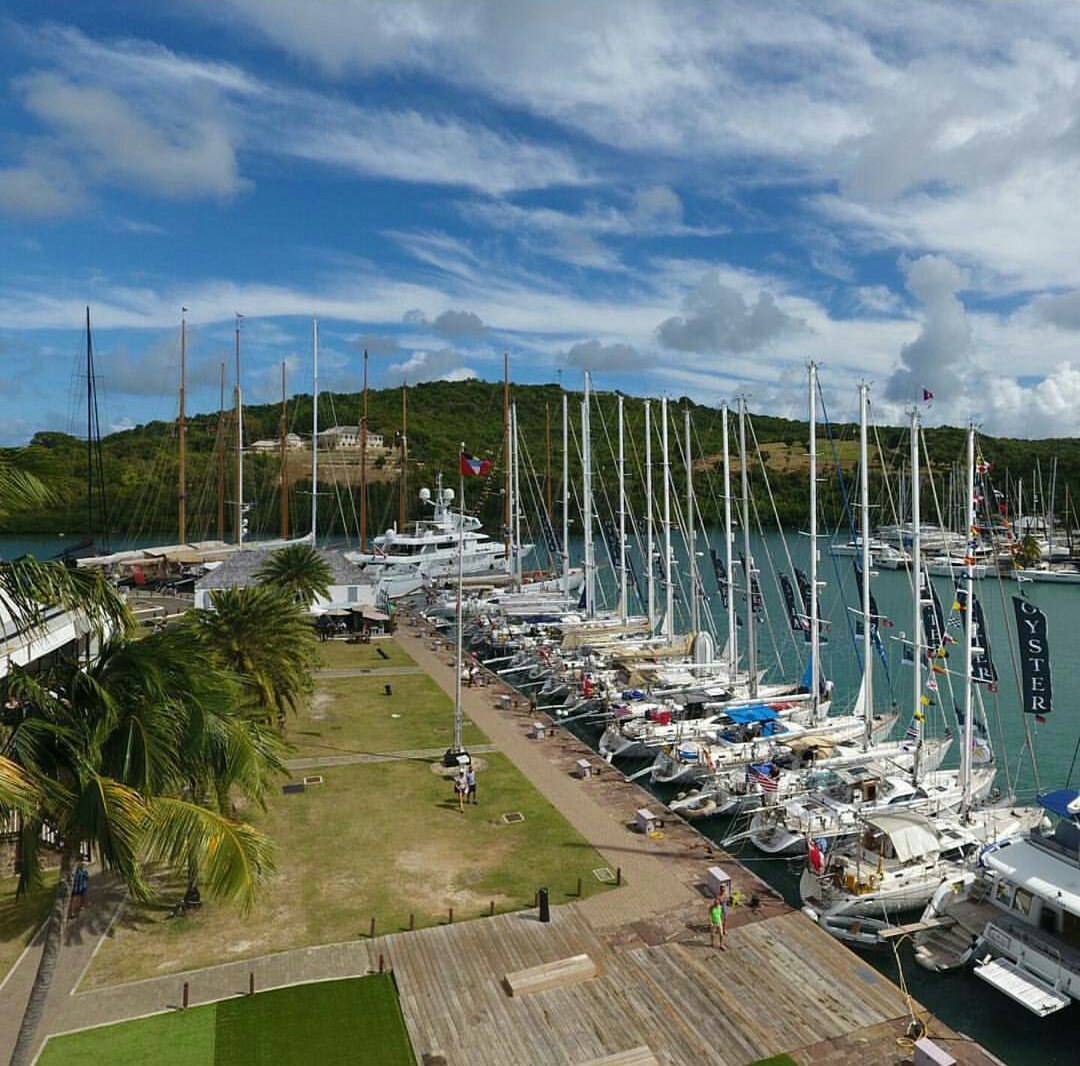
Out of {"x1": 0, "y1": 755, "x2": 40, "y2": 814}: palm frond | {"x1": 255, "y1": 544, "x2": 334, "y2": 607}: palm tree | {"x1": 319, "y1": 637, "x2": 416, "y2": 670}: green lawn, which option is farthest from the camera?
{"x1": 319, "y1": 637, "x2": 416, "y2": 670}: green lawn

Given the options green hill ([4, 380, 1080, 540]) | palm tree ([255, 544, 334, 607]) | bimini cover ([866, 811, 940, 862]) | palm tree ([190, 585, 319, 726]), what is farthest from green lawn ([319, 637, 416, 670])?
green hill ([4, 380, 1080, 540])

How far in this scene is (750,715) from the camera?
118ft

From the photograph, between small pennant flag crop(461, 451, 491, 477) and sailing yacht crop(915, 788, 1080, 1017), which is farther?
small pennant flag crop(461, 451, 491, 477)

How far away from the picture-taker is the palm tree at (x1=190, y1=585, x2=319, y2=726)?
2875 centimetres

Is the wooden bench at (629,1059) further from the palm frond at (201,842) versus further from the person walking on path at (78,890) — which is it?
the person walking on path at (78,890)

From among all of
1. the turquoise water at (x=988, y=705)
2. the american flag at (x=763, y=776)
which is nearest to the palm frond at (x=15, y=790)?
the turquoise water at (x=988, y=705)

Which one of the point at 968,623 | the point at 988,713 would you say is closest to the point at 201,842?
the point at 968,623

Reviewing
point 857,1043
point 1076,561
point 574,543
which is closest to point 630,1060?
point 857,1043

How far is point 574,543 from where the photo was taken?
145625 mm

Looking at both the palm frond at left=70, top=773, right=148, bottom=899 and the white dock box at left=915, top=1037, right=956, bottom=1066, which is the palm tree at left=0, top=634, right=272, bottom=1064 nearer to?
the palm frond at left=70, top=773, right=148, bottom=899

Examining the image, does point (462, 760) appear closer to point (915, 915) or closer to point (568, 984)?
point (568, 984)

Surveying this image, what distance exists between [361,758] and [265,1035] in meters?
16.7

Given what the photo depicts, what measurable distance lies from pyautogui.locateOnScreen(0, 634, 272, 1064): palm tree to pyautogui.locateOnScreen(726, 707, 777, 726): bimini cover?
26488mm

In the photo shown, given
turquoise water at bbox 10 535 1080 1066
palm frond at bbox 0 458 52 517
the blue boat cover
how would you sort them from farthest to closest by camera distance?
the blue boat cover
turquoise water at bbox 10 535 1080 1066
palm frond at bbox 0 458 52 517
